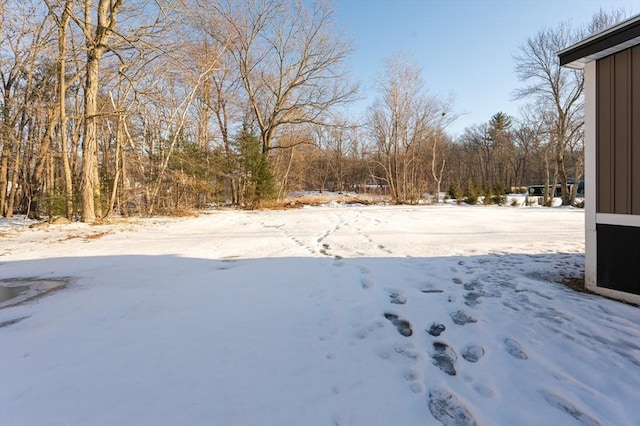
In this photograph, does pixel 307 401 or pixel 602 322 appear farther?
pixel 602 322

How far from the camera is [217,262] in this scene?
4.41 meters

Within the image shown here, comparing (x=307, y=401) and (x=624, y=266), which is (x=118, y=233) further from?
(x=624, y=266)

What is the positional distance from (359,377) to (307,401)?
358 millimetres

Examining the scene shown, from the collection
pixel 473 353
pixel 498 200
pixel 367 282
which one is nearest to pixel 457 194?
pixel 498 200

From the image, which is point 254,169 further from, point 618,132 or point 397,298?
point 618,132

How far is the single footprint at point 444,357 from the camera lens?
1.88m

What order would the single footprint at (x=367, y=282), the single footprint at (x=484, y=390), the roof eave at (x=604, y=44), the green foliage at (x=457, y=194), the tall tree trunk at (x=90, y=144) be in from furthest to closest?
the green foliage at (x=457, y=194)
the tall tree trunk at (x=90, y=144)
the single footprint at (x=367, y=282)
the roof eave at (x=604, y=44)
the single footprint at (x=484, y=390)

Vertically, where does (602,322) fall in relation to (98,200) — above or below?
below

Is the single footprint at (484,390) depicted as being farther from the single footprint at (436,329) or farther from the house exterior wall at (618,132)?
the house exterior wall at (618,132)

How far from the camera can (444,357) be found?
2.02 m

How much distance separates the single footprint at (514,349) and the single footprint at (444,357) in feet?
1.27

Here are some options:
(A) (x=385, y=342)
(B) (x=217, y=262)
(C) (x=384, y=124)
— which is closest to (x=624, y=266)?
(A) (x=385, y=342)

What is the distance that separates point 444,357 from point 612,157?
278cm

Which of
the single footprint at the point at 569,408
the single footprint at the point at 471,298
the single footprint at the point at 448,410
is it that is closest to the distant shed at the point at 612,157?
the single footprint at the point at 471,298
